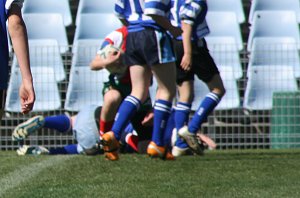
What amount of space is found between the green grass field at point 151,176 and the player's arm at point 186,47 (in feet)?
2.55

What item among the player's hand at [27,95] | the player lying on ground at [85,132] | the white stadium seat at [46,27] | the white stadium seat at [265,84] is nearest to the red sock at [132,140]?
the player lying on ground at [85,132]

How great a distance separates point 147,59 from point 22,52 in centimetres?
372

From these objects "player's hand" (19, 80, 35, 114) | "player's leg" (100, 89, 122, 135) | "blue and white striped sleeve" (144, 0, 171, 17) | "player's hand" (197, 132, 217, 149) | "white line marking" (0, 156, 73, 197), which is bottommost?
"player's hand" (197, 132, 217, 149)

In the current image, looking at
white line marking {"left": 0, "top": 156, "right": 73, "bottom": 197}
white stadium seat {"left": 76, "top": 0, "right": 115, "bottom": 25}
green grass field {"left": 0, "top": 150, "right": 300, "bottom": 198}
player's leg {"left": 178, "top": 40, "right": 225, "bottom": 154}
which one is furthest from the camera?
white stadium seat {"left": 76, "top": 0, "right": 115, "bottom": 25}

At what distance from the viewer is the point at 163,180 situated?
633 cm

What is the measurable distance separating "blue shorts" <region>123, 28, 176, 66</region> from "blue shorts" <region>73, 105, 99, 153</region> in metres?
1.48

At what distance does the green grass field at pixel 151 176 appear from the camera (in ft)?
18.5

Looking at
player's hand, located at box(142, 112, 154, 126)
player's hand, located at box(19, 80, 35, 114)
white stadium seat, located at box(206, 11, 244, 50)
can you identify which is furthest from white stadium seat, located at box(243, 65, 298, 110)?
player's hand, located at box(19, 80, 35, 114)

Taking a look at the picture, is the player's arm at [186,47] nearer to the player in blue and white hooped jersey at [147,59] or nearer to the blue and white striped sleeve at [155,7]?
the player in blue and white hooped jersey at [147,59]

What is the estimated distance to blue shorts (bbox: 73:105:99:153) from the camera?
30.4ft

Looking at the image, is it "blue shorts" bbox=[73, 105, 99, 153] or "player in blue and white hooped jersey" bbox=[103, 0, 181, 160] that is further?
"blue shorts" bbox=[73, 105, 99, 153]

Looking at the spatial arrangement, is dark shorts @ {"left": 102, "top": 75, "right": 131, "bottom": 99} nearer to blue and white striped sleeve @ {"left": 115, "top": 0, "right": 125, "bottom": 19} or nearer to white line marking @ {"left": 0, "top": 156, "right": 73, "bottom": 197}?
white line marking @ {"left": 0, "top": 156, "right": 73, "bottom": 197}

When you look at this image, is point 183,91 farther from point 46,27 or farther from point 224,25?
point 46,27

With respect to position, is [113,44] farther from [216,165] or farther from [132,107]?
[216,165]
